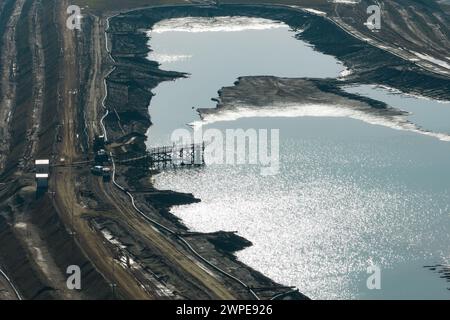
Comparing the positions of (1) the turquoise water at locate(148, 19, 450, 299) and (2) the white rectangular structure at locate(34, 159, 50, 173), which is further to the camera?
(2) the white rectangular structure at locate(34, 159, 50, 173)

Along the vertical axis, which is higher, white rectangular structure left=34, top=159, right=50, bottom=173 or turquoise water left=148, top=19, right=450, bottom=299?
white rectangular structure left=34, top=159, right=50, bottom=173

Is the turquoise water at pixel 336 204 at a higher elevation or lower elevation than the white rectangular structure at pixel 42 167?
lower

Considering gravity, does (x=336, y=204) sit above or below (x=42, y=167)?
below

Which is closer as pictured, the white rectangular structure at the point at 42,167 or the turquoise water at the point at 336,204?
the turquoise water at the point at 336,204

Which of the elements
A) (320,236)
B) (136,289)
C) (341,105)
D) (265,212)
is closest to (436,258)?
(320,236)

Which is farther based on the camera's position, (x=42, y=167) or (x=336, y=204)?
(x=42, y=167)
